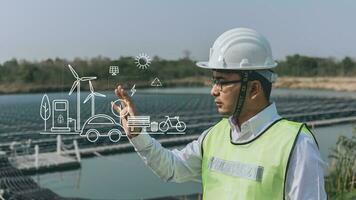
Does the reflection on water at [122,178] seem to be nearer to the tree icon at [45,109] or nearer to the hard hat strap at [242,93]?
the tree icon at [45,109]

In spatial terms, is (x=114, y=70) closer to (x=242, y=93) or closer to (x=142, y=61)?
(x=142, y=61)

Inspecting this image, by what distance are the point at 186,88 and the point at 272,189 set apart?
2885 mm

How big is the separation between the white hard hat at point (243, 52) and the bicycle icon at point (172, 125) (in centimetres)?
290

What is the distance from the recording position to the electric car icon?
147 inches

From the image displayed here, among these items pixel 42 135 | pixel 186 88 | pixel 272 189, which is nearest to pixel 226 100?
pixel 272 189

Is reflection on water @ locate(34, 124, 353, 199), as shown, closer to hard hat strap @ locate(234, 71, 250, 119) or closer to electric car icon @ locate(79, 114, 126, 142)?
electric car icon @ locate(79, 114, 126, 142)

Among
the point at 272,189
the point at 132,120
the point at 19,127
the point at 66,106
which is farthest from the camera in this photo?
the point at 19,127

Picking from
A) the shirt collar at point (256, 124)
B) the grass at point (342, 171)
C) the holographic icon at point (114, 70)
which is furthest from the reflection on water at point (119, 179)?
the shirt collar at point (256, 124)

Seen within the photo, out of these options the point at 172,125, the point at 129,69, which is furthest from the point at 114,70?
the point at 172,125

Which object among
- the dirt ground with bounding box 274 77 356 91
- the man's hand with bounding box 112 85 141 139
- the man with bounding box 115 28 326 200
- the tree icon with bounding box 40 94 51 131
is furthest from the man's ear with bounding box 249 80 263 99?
the tree icon with bounding box 40 94 51 131

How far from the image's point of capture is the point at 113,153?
13.1 feet

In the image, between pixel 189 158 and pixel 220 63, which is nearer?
pixel 220 63

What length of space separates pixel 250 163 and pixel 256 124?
0.07 metres

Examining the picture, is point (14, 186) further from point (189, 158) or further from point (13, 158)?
point (189, 158)
